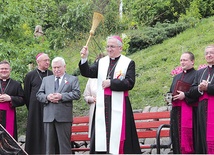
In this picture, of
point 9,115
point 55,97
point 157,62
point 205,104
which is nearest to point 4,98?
point 9,115

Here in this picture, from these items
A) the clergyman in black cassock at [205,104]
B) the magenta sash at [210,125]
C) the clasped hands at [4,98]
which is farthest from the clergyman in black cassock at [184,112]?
the clasped hands at [4,98]

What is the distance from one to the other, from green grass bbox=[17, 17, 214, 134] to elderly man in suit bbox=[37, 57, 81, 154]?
3390 mm

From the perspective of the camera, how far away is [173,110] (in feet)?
27.9

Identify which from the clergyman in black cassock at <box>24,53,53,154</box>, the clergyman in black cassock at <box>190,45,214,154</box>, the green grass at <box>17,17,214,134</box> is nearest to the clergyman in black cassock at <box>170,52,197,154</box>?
the clergyman in black cassock at <box>190,45,214,154</box>

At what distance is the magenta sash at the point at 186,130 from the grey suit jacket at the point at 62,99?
1.84m

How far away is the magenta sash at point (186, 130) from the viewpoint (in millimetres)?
8227

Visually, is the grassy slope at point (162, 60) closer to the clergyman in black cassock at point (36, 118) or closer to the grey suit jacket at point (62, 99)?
the clergyman in black cassock at point (36, 118)

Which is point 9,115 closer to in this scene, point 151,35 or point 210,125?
point 210,125

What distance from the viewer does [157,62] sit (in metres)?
15.2

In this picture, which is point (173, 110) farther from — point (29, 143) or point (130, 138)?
point (29, 143)

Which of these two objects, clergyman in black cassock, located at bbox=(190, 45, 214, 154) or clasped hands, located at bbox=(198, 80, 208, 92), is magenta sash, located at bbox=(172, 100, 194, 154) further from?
clasped hands, located at bbox=(198, 80, 208, 92)

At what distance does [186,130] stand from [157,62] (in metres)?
7.10

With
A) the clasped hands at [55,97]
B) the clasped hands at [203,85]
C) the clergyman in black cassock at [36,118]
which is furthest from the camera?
the clergyman in black cassock at [36,118]

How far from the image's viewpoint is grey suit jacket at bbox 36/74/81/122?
8898mm
